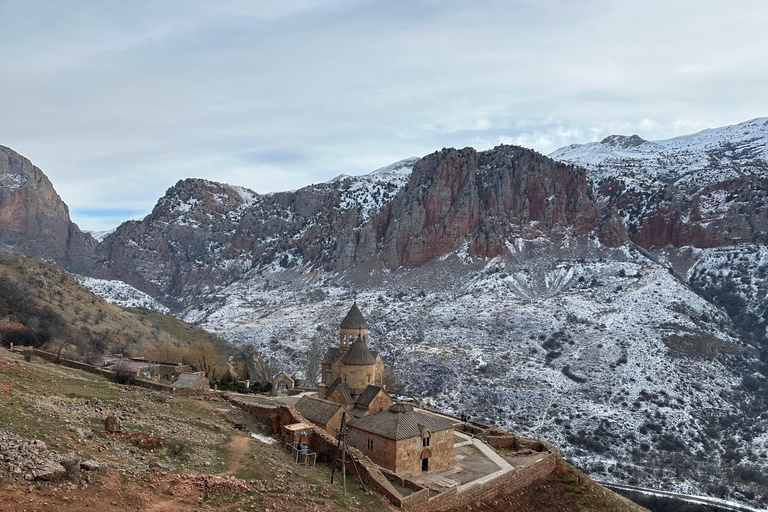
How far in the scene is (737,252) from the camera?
312 feet

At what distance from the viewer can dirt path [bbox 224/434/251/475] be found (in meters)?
15.2

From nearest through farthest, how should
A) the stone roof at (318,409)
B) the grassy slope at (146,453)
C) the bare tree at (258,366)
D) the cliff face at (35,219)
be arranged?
the grassy slope at (146,453) < the stone roof at (318,409) < the bare tree at (258,366) < the cliff face at (35,219)

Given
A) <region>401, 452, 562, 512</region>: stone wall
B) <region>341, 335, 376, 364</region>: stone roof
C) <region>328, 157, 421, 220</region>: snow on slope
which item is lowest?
<region>401, 452, 562, 512</region>: stone wall

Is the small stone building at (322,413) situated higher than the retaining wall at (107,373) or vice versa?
the retaining wall at (107,373)

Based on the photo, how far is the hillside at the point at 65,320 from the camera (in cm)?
3778

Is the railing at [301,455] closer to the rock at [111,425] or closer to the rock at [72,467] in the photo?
the rock at [111,425]

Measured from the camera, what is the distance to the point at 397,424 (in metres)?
23.0

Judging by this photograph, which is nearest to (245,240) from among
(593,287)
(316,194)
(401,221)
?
(316,194)

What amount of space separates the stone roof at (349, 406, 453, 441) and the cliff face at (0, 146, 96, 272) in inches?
5794

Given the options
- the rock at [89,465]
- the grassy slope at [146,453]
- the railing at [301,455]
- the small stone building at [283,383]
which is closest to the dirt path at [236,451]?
the grassy slope at [146,453]

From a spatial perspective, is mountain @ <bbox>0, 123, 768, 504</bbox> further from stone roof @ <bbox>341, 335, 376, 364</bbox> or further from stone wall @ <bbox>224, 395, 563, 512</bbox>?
stone roof @ <bbox>341, 335, 376, 364</bbox>

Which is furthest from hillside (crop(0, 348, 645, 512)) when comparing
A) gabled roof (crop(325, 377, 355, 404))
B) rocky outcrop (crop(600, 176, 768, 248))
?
rocky outcrop (crop(600, 176, 768, 248))

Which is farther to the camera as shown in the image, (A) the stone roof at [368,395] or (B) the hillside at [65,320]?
(B) the hillside at [65,320]

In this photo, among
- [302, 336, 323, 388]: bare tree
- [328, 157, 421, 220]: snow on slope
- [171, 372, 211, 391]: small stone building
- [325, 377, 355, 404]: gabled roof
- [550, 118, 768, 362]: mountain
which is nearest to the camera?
[325, 377, 355, 404]: gabled roof
